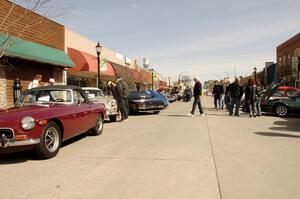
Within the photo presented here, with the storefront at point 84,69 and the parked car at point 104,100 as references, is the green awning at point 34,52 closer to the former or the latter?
the storefront at point 84,69

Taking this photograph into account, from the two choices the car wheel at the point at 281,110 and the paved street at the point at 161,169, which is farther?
the car wheel at the point at 281,110

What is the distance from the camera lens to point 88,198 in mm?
4535

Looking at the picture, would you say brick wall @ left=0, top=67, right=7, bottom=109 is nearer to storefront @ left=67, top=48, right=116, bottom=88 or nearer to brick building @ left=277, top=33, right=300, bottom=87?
storefront @ left=67, top=48, right=116, bottom=88

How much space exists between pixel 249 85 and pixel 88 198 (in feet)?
42.8

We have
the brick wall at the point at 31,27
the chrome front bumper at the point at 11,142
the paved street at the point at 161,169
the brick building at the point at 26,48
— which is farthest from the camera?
the brick wall at the point at 31,27

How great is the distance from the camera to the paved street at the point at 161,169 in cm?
481

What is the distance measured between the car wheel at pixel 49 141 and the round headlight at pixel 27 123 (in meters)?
0.31

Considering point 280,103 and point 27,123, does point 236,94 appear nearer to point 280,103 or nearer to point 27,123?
point 280,103

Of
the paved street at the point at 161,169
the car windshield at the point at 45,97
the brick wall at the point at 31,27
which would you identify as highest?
the brick wall at the point at 31,27

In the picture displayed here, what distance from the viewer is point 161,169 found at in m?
6.00

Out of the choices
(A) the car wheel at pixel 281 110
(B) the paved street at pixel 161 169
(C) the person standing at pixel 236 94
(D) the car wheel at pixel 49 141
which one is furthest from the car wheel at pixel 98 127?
(A) the car wheel at pixel 281 110

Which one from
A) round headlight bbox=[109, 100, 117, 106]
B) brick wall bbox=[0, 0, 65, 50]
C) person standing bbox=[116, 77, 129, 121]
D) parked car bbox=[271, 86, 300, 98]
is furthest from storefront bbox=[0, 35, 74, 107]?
parked car bbox=[271, 86, 300, 98]

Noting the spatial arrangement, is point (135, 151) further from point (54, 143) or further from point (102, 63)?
point (102, 63)

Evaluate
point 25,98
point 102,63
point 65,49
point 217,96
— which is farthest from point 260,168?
point 102,63
